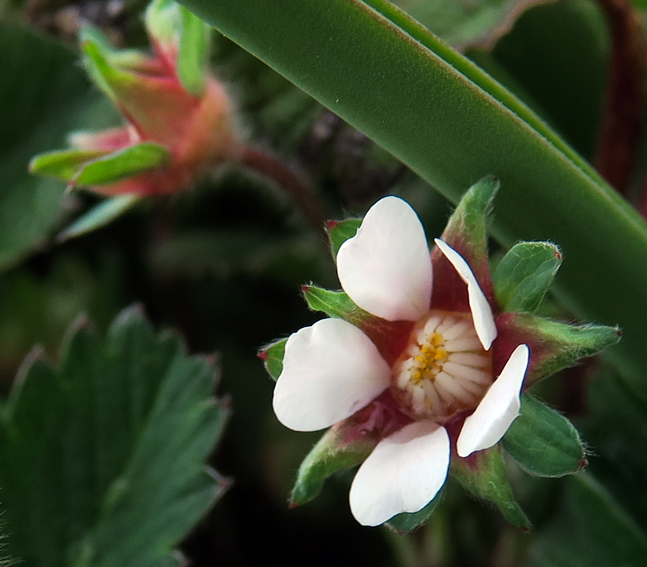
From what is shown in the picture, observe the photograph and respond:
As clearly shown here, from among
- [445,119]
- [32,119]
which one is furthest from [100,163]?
[32,119]

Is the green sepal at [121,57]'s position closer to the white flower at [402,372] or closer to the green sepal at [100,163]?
the green sepal at [100,163]

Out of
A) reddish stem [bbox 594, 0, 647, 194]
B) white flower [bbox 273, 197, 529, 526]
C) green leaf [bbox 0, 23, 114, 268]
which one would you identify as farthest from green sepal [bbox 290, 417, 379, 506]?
green leaf [bbox 0, 23, 114, 268]

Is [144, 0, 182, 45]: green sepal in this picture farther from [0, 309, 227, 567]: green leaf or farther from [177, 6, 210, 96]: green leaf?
[0, 309, 227, 567]: green leaf

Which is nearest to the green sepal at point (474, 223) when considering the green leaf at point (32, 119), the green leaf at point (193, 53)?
the green leaf at point (193, 53)

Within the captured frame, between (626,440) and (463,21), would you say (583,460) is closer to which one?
(626,440)

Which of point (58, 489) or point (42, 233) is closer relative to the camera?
point (58, 489)

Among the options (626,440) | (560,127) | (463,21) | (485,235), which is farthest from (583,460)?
(560,127)
